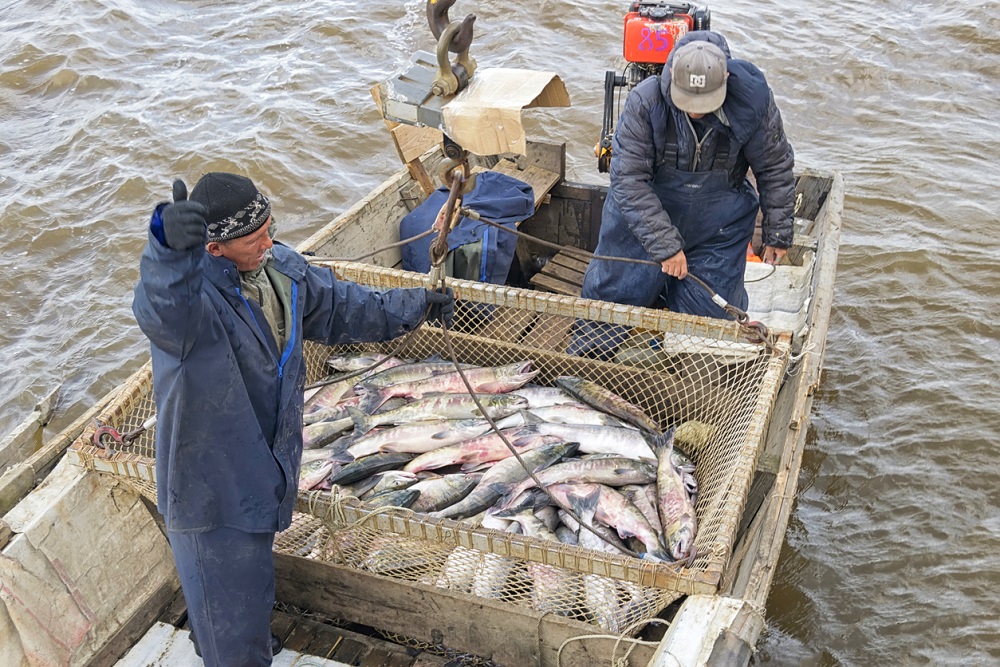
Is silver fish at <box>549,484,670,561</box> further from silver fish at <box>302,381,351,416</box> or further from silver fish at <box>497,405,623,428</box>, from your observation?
silver fish at <box>302,381,351,416</box>

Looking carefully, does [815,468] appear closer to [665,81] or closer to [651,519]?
[651,519]

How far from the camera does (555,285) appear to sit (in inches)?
249

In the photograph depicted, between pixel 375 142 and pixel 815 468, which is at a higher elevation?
pixel 375 142

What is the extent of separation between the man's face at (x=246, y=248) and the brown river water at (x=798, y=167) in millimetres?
3946

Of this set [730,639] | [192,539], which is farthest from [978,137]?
[192,539]

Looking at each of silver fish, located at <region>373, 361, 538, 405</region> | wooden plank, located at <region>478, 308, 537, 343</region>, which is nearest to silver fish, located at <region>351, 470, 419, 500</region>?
silver fish, located at <region>373, 361, 538, 405</region>

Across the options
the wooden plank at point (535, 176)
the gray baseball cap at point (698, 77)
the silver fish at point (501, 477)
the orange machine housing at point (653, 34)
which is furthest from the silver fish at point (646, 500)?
the wooden plank at point (535, 176)

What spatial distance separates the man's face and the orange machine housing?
10.7ft

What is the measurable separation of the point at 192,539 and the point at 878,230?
27.1 ft

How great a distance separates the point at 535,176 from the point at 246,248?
13.4 ft

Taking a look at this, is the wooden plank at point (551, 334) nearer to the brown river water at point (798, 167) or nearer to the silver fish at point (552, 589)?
the silver fish at point (552, 589)

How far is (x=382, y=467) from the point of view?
4.24 meters

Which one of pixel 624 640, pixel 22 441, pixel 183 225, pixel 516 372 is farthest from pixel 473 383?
pixel 22 441

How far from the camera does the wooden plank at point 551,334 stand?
523 cm
